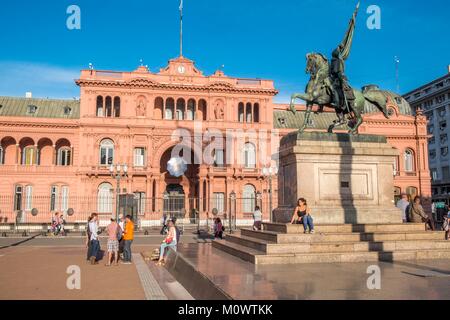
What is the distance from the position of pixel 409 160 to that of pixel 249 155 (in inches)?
897

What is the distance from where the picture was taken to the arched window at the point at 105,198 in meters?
43.8

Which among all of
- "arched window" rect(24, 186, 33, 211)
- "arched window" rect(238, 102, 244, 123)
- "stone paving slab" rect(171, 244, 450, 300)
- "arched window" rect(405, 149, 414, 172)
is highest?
"arched window" rect(238, 102, 244, 123)

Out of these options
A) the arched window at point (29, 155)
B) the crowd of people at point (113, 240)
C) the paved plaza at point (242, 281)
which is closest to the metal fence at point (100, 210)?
the arched window at point (29, 155)

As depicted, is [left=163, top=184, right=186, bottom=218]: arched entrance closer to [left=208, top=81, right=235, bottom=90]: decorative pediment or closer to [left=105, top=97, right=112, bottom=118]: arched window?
[left=105, top=97, right=112, bottom=118]: arched window

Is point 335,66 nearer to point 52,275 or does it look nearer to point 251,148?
point 52,275

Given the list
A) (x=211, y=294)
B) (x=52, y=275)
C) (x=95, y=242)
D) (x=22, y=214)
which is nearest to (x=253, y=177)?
(x=22, y=214)

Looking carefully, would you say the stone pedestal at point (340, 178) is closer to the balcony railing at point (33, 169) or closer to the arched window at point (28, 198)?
the balcony railing at point (33, 169)

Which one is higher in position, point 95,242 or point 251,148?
point 251,148

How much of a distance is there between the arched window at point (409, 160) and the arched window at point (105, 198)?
125ft

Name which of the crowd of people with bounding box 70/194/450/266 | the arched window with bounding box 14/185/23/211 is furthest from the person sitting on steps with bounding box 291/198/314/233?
the arched window with bounding box 14/185/23/211

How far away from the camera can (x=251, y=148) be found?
48.6 m

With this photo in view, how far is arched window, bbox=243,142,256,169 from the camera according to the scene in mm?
48281

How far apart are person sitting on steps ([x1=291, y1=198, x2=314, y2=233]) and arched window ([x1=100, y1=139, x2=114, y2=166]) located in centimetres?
3672
